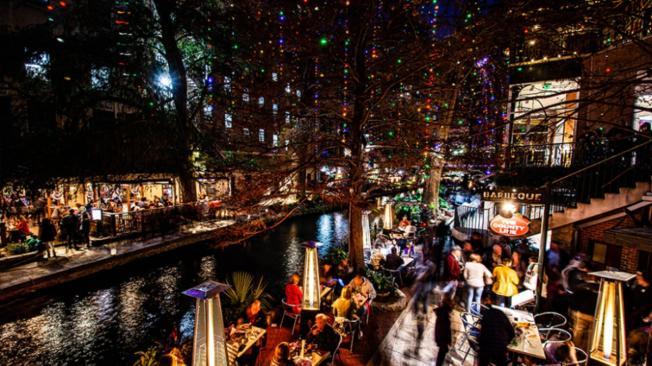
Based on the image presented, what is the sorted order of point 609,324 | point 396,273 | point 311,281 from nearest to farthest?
point 609,324
point 311,281
point 396,273

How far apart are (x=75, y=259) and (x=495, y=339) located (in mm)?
15046

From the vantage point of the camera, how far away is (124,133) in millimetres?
12125

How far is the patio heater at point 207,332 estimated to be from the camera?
3.75m

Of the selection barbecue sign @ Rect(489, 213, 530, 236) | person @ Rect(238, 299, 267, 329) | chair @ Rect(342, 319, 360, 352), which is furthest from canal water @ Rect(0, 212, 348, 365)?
barbecue sign @ Rect(489, 213, 530, 236)

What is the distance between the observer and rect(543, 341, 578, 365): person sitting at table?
16.3 ft

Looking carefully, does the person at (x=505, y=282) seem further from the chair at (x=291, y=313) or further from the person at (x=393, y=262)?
the chair at (x=291, y=313)

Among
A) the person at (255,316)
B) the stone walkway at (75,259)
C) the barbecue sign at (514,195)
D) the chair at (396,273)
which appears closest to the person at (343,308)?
the person at (255,316)

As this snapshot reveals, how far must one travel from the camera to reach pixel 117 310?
382 inches

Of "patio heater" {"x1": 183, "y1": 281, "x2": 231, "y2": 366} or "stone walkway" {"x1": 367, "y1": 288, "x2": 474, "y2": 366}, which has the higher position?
"patio heater" {"x1": 183, "y1": 281, "x2": 231, "y2": 366}

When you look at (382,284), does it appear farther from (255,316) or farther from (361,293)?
(255,316)

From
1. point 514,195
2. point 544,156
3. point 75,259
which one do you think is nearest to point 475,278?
point 514,195

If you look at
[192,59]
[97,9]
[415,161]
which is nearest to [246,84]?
[415,161]

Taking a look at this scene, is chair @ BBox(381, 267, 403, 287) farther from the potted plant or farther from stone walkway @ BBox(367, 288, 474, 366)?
stone walkway @ BBox(367, 288, 474, 366)

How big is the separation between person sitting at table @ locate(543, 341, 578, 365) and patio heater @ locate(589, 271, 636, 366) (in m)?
0.38
